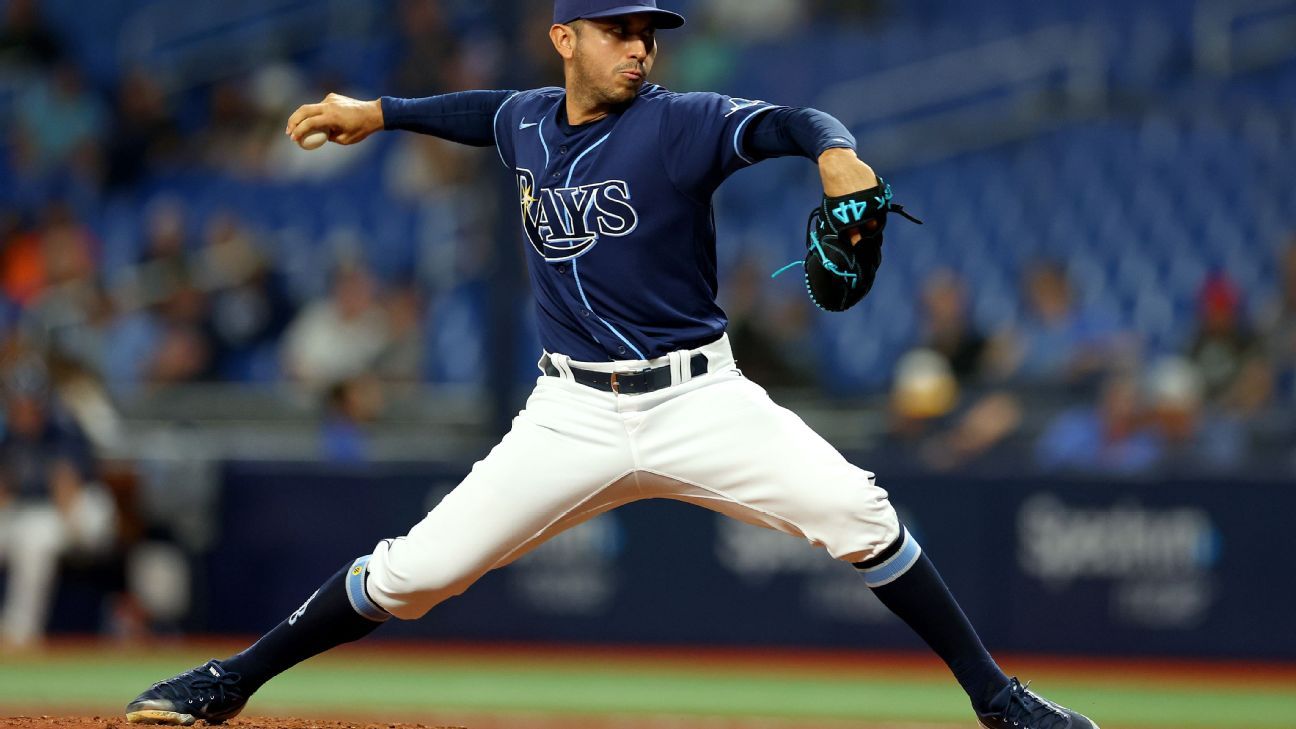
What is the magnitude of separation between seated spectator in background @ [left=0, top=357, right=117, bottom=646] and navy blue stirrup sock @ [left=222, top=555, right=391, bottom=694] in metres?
5.58

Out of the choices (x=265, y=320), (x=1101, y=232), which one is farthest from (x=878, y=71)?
(x=265, y=320)

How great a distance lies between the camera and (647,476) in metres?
4.31

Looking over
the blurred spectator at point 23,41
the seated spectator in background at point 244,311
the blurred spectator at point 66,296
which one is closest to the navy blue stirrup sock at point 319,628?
the blurred spectator at point 66,296

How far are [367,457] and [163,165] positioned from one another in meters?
4.35

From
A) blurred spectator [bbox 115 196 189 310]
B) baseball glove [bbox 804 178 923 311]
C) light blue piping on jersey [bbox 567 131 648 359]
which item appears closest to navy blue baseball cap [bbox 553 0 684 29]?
light blue piping on jersey [bbox 567 131 648 359]

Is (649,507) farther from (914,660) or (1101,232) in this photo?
(1101,232)

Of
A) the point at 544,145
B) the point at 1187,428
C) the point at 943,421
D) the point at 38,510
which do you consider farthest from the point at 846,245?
the point at 38,510

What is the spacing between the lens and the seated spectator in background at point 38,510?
32.3 ft

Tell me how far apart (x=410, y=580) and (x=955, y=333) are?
6097mm

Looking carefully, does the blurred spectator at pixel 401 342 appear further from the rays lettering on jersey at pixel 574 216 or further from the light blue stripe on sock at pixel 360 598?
the rays lettering on jersey at pixel 574 216

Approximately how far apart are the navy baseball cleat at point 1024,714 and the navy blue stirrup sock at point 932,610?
1.1 inches

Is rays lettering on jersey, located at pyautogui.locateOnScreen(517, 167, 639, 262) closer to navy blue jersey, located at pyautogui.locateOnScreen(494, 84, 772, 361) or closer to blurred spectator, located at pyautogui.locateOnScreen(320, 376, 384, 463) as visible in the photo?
navy blue jersey, located at pyautogui.locateOnScreen(494, 84, 772, 361)

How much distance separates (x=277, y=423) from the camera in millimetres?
11109

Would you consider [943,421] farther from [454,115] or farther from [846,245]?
[846,245]
